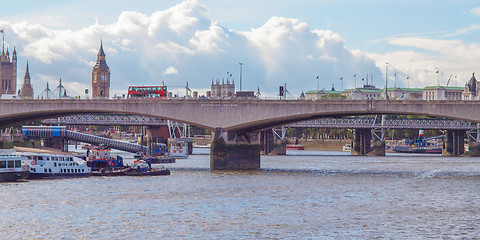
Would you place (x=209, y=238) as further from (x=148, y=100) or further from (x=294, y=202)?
(x=148, y=100)

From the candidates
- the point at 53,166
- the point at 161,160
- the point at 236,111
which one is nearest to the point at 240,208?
the point at 53,166

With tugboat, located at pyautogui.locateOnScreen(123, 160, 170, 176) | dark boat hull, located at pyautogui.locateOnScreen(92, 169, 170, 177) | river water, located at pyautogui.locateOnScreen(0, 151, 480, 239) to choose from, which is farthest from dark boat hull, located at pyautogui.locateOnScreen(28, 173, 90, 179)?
tugboat, located at pyautogui.locateOnScreen(123, 160, 170, 176)

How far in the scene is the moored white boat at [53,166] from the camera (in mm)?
92875

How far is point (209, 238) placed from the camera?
5128 centimetres

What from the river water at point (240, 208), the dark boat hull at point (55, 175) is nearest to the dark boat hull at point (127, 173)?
the dark boat hull at point (55, 175)

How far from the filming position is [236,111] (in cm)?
11162

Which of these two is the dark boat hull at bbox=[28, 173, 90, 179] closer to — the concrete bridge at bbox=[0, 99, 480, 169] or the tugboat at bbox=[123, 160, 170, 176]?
the tugboat at bbox=[123, 160, 170, 176]

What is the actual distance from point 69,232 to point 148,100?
2438 inches

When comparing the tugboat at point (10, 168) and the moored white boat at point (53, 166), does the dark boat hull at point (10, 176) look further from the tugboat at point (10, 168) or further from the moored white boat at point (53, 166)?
the moored white boat at point (53, 166)

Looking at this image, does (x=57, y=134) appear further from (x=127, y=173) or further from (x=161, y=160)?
(x=127, y=173)

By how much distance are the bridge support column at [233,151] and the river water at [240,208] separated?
45.3 feet

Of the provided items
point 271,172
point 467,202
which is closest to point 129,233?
point 467,202

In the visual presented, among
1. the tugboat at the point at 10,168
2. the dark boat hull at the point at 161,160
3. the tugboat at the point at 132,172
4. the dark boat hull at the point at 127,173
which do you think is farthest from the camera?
the dark boat hull at the point at 161,160

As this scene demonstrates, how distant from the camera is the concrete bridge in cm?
10488
